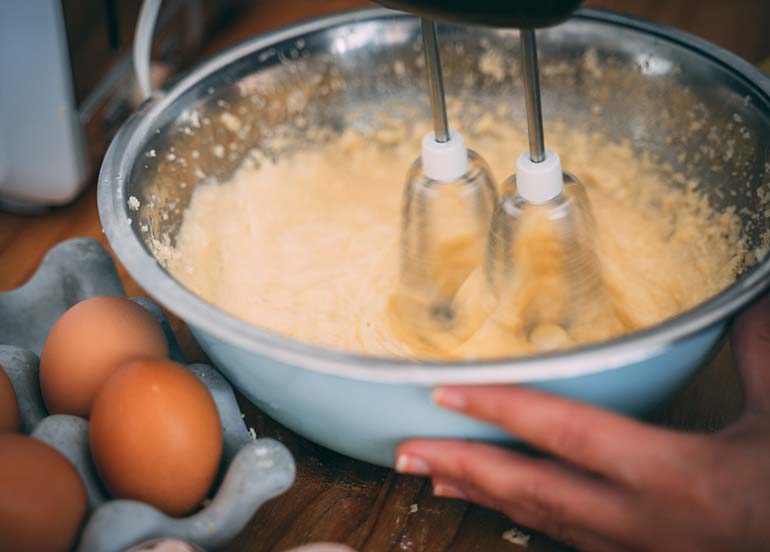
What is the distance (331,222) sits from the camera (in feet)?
3.01

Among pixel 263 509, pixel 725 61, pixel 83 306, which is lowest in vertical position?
pixel 263 509

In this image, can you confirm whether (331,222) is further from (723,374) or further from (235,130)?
(723,374)

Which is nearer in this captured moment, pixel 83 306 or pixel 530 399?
pixel 530 399

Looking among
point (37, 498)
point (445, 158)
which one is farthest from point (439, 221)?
point (37, 498)

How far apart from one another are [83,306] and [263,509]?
0.66 ft

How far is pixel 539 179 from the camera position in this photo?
0.66 m

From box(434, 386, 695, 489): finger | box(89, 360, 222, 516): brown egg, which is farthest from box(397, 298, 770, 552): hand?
box(89, 360, 222, 516): brown egg

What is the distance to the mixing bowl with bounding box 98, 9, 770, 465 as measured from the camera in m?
0.54

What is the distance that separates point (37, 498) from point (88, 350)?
0.44ft

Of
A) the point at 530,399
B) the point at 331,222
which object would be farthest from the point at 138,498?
the point at 331,222

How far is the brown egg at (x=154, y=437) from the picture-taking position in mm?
563

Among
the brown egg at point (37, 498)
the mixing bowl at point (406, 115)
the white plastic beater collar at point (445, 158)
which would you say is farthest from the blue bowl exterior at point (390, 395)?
the white plastic beater collar at point (445, 158)

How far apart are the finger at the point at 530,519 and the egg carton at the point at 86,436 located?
11 centimetres

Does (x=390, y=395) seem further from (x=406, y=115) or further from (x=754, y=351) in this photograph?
(x=406, y=115)
